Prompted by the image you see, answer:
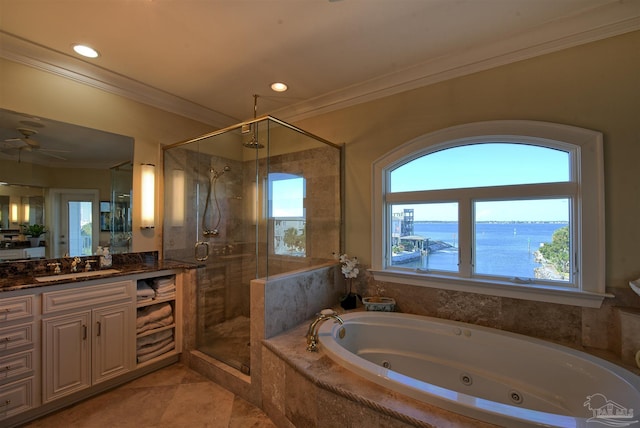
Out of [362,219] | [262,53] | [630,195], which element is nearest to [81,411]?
[362,219]

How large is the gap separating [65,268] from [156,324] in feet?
2.84

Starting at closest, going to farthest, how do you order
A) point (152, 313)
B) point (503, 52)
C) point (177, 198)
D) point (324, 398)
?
point (324, 398) → point (503, 52) → point (152, 313) → point (177, 198)

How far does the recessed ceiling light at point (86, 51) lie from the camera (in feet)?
6.59

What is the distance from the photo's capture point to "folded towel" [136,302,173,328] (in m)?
2.35

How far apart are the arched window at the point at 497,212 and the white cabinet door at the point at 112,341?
7.16ft

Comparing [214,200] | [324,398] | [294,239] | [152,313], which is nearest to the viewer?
[324,398]

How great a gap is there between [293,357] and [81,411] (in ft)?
5.35

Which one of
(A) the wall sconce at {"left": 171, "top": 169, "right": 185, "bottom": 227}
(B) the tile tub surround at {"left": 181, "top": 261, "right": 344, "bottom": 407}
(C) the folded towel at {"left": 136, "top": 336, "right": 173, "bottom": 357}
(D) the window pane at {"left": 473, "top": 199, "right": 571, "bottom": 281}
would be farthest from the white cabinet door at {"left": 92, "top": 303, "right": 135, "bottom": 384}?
(D) the window pane at {"left": 473, "top": 199, "right": 571, "bottom": 281}

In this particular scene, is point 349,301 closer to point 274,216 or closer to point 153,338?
point 274,216

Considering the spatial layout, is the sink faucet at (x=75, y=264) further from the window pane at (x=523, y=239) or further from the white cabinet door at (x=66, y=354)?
the window pane at (x=523, y=239)

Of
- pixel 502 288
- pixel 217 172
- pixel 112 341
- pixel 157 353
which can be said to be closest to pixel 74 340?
pixel 112 341

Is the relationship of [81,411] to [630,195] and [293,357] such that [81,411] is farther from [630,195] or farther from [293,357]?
[630,195]

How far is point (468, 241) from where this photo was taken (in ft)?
7.34

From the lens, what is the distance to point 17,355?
5.68 ft
